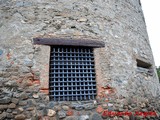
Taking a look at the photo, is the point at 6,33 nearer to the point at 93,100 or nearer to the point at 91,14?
the point at 91,14

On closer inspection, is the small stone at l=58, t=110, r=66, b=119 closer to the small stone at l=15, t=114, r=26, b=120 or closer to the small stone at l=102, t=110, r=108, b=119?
the small stone at l=15, t=114, r=26, b=120

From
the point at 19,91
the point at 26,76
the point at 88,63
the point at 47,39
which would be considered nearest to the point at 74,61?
the point at 88,63

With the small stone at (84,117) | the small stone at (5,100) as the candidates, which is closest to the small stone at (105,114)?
the small stone at (84,117)

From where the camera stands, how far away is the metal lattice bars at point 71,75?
3201 mm

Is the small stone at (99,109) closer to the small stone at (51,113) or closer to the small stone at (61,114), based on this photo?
the small stone at (61,114)

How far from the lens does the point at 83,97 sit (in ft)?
10.7

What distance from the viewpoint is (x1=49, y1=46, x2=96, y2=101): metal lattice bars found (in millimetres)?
3201

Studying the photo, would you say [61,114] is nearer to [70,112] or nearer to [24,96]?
[70,112]

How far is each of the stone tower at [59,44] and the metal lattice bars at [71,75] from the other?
0.39ft

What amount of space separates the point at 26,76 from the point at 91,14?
1.98 m

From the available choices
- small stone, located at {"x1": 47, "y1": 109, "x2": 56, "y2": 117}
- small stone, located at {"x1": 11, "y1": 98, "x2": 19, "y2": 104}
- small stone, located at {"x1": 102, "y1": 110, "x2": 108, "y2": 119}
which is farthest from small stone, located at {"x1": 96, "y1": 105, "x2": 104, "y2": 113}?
small stone, located at {"x1": 11, "y1": 98, "x2": 19, "y2": 104}

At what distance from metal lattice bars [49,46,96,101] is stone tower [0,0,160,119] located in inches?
4.6

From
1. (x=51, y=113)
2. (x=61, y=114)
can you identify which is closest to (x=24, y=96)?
(x=51, y=113)

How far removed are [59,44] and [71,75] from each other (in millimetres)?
659
